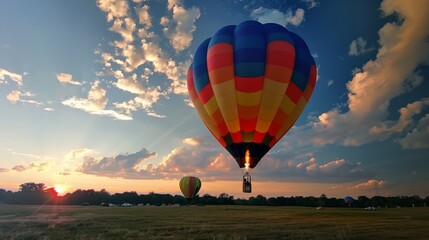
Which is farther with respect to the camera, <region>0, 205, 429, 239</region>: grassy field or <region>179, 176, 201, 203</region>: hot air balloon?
<region>179, 176, 201, 203</region>: hot air balloon

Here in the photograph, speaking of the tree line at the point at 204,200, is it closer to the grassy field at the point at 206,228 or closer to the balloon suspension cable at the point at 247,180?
the grassy field at the point at 206,228

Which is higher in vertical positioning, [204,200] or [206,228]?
[204,200]

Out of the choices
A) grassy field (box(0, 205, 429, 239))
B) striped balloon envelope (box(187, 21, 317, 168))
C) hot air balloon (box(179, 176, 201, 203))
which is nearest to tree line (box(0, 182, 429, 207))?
hot air balloon (box(179, 176, 201, 203))

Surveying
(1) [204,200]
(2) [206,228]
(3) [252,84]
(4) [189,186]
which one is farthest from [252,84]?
(1) [204,200]

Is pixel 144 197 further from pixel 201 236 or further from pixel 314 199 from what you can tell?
pixel 201 236

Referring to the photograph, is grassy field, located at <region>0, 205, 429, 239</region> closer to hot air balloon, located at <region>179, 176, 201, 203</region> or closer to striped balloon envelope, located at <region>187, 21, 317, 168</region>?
striped balloon envelope, located at <region>187, 21, 317, 168</region>

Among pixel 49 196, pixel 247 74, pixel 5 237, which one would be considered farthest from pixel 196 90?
pixel 49 196

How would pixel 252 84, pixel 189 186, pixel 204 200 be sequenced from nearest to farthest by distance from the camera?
pixel 252 84 → pixel 189 186 → pixel 204 200

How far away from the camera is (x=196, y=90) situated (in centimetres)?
2208

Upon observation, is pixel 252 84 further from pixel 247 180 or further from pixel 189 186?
pixel 189 186

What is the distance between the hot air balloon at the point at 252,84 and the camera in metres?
19.9

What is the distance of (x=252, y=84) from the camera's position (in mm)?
19750

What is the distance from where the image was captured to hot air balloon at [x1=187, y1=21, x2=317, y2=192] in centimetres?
1989

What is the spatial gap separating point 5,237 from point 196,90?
15156 millimetres
